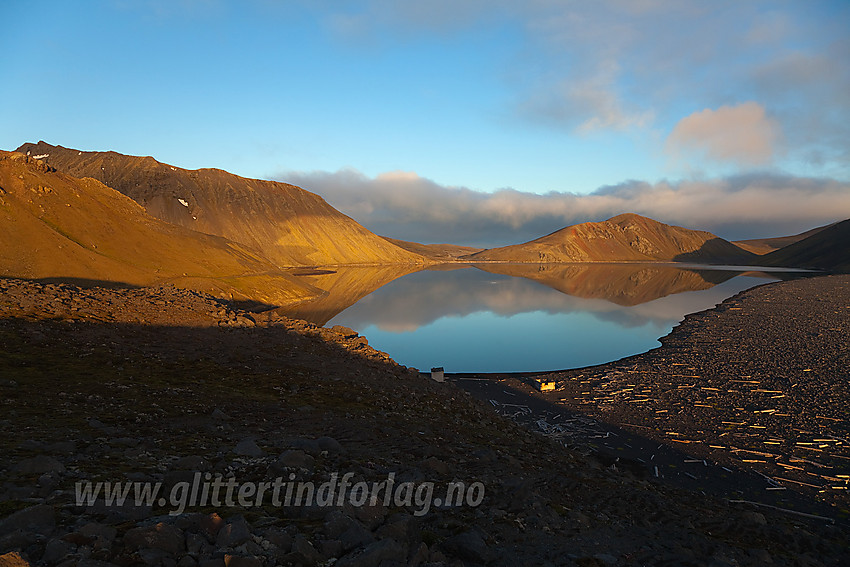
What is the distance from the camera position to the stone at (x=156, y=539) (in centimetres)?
468

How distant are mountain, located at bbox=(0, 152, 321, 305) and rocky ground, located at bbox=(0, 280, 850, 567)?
1508 inches

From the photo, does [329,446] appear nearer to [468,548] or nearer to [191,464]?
[191,464]

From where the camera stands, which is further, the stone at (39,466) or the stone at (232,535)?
the stone at (39,466)

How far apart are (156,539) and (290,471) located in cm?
356

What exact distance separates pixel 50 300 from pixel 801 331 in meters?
62.0

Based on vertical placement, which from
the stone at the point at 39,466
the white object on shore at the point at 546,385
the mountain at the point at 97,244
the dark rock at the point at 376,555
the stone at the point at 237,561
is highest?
the mountain at the point at 97,244

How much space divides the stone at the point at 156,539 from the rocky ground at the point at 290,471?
17 mm

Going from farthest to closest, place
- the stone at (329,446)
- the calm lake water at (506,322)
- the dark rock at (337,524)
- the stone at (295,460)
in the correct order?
the calm lake water at (506,322) < the stone at (329,446) < the stone at (295,460) < the dark rock at (337,524)

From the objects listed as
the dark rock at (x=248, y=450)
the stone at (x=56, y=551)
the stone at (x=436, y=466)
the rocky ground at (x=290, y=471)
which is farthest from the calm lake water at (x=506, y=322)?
the stone at (x=56, y=551)

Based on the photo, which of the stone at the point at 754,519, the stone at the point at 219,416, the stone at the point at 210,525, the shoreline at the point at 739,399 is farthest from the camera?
the shoreline at the point at 739,399

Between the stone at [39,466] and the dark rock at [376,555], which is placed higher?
the stone at [39,466]

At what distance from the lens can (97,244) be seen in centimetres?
6469

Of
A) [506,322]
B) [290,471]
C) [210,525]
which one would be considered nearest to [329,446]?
[290,471]

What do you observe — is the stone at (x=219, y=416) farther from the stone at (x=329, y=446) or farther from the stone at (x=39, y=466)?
the stone at (x=39, y=466)
